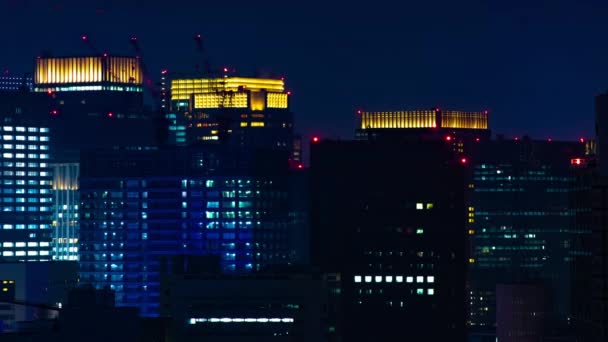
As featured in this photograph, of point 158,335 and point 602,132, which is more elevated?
point 602,132

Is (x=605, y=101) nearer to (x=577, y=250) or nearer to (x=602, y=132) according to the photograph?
(x=602, y=132)

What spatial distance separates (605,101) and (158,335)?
222 ft

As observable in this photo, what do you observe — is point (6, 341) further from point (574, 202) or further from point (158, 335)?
point (158, 335)

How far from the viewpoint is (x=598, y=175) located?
139250 mm

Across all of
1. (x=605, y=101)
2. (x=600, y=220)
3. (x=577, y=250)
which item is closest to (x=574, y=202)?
(x=577, y=250)

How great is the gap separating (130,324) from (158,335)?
46.3m

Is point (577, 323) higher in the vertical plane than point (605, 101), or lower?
lower

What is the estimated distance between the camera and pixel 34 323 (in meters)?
139

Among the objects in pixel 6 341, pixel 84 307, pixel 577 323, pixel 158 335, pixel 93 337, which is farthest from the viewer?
pixel 158 335

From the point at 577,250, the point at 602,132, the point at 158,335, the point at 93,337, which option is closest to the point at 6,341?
the point at 93,337

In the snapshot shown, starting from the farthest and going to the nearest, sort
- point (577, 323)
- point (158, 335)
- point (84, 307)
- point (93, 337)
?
point (158, 335) → point (577, 323) → point (84, 307) → point (93, 337)

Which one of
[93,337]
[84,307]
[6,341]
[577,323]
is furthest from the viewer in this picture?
[577,323]

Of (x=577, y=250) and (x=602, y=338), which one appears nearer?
(x=602, y=338)

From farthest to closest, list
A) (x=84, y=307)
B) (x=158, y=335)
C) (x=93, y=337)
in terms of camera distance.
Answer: (x=158, y=335) < (x=84, y=307) < (x=93, y=337)
